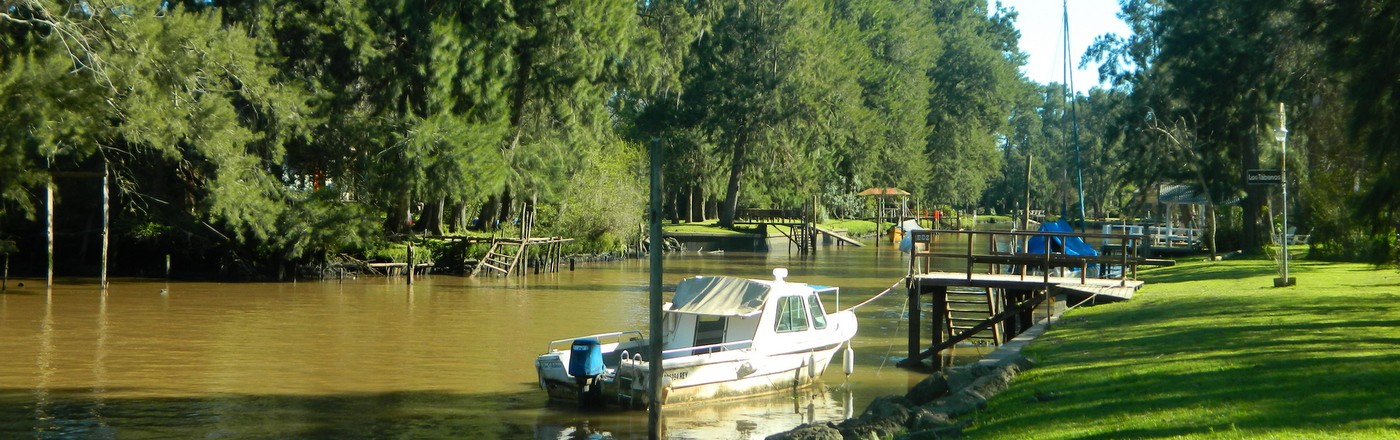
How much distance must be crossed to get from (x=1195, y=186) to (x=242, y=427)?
40.2 m

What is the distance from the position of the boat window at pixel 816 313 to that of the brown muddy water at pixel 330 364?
3.30 ft

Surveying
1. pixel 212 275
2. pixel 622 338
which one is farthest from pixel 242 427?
pixel 212 275

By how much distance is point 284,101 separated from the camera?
132 feet

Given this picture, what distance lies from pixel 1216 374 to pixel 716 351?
30.7ft

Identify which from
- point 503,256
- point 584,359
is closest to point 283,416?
point 584,359

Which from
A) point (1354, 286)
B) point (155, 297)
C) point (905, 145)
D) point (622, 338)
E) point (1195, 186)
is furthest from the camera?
point (905, 145)

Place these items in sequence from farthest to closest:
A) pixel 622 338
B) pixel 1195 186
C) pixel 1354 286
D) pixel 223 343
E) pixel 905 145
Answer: pixel 905 145, pixel 1195 186, pixel 622 338, pixel 223 343, pixel 1354 286

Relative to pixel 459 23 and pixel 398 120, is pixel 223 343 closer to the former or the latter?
pixel 398 120

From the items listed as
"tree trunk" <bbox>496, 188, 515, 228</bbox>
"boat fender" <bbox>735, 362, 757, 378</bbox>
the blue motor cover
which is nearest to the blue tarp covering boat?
"boat fender" <bbox>735, 362, 757, 378</bbox>

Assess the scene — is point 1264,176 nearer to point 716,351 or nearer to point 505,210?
point 716,351

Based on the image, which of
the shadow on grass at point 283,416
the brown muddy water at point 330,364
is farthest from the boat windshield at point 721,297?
the shadow on grass at point 283,416

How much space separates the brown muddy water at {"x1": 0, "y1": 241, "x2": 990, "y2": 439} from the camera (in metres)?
16.7

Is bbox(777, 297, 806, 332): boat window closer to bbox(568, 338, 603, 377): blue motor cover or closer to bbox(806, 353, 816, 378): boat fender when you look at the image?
bbox(806, 353, 816, 378): boat fender

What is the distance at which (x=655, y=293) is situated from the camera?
14438 millimetres
